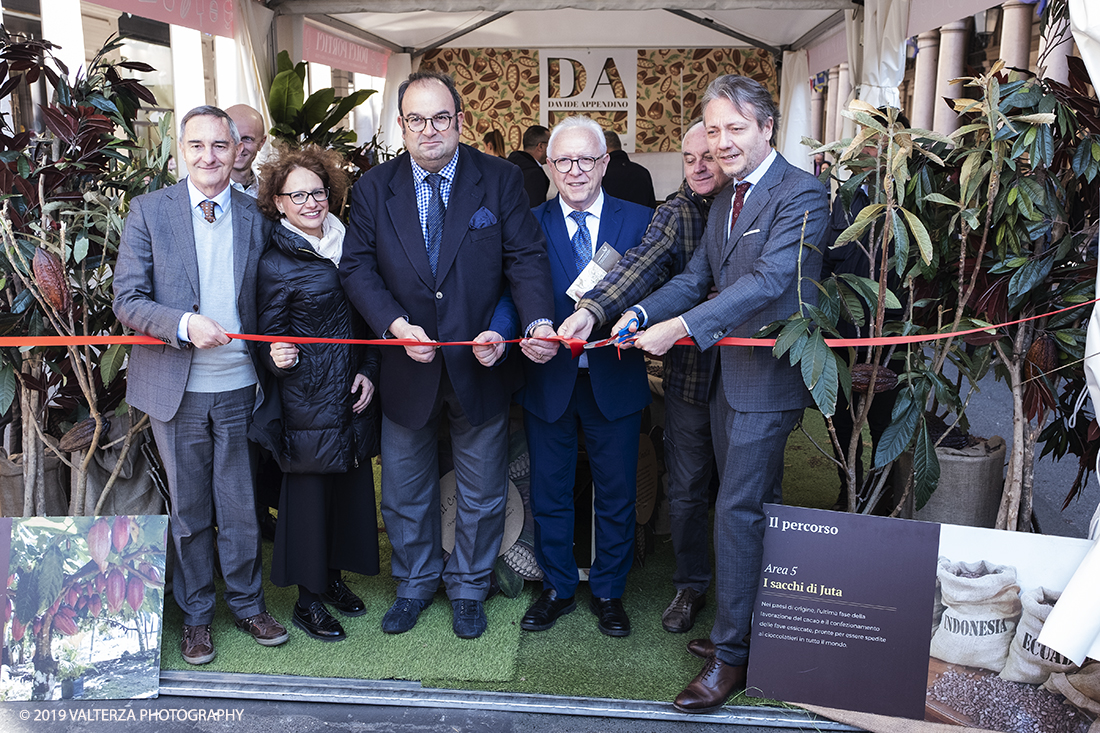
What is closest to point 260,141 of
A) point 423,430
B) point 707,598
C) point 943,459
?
point 423,430

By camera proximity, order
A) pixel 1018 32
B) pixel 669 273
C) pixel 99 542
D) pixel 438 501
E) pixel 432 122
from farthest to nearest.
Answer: pixel 1018 32, pixel 438 501, pixel 669 273, pixel 432 122, pixel 99 542

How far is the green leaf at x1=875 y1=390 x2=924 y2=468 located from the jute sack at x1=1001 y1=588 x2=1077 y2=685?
19.5 inches

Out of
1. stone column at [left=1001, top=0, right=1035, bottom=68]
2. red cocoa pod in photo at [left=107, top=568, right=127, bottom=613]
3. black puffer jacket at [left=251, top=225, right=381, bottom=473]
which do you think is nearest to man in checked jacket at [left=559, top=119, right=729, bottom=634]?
black puffer jacket at [left=251, top=225, right=381, bottom=473]

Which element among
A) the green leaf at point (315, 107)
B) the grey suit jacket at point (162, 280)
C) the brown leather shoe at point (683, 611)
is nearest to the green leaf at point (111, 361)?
the grey suit jacket at point (162, 280)

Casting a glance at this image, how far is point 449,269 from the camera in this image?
8.94 feet

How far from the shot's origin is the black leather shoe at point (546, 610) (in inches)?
118

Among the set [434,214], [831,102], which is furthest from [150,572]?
[831,102]

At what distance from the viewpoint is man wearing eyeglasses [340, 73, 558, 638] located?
2697 mm

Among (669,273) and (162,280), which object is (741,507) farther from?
(162,280)

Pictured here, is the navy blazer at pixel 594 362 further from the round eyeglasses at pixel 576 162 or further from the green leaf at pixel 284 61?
the green leaf at pixel 284 61

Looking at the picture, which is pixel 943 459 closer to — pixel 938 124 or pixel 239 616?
pixel 239 616

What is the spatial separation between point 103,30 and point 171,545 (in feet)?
13.1

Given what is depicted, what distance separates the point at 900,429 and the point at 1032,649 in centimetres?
67

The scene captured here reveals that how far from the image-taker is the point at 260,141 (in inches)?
149
